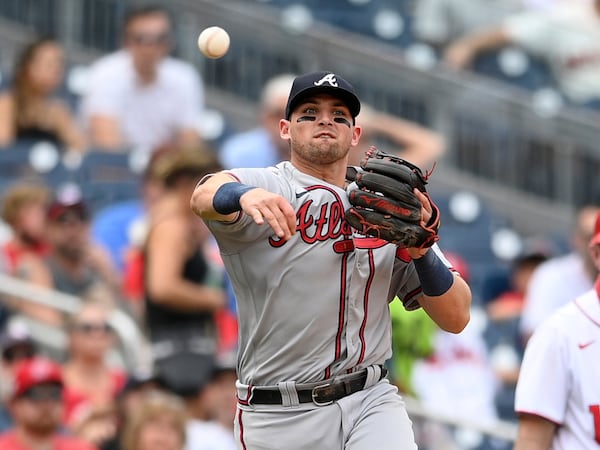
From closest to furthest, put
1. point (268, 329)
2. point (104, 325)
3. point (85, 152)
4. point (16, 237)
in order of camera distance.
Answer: point (268, 329) → point (104, 325) → point (16, 237) → point (85, 152)

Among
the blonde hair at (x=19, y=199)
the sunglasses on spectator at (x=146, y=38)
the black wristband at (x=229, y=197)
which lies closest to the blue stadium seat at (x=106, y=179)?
the sunglasses on spectator at (x=146, y=38)

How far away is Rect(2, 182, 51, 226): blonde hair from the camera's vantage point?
841cm

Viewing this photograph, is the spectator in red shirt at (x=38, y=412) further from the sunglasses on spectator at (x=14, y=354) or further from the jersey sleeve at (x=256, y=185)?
the jersey sleeve at (x=256, y=185)

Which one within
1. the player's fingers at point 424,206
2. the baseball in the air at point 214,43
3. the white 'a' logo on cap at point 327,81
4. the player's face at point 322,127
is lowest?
the player's fingers at point 424,206

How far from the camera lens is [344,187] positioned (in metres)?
4.74

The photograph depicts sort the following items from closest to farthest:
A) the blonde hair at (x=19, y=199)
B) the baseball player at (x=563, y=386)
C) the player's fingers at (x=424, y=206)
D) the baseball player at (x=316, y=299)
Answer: the player's fingers at (x=424, y=206) → the baseball player at (x=316, y=299) → the baseball player at (x=563, y=386) → the blonde hair at (x=19, y=199)

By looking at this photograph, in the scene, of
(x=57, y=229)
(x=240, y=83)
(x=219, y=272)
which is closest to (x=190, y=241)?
(x=219, y=272)

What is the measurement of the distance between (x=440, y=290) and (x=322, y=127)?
64cm

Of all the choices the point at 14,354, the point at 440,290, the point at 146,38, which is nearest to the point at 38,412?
the point at 14,354

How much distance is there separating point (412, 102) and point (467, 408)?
12.8 ft

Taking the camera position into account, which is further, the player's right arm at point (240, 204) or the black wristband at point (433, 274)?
the black wristband at point (433, 274)

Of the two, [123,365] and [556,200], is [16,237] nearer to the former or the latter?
[123,365]

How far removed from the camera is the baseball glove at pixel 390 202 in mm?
4332

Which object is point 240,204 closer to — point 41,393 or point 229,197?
point 229,197
